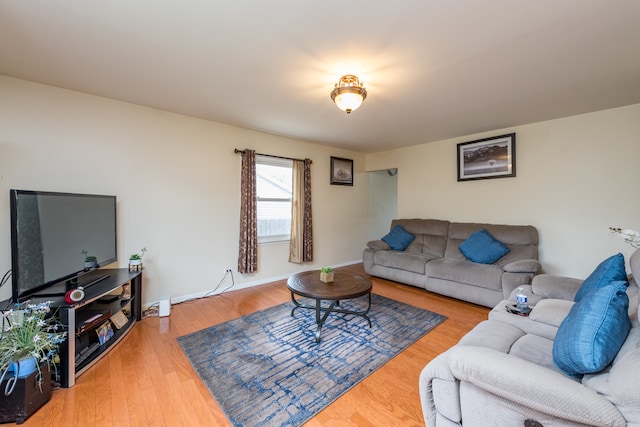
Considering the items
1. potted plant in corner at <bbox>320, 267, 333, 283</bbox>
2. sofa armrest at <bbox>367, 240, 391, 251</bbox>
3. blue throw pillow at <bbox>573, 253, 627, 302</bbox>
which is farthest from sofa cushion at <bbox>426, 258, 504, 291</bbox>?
potted plant in corner at <bbox>320, 267, 333, 283</bbox>

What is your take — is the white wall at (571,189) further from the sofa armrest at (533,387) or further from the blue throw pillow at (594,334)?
the sofa armrest at (533,387)

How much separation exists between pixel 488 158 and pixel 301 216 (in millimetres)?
3083

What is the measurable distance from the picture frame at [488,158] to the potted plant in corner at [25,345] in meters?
4.99

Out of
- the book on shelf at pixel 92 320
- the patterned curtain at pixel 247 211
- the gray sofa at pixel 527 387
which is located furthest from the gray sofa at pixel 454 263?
the book on shelf at pixel 92 320

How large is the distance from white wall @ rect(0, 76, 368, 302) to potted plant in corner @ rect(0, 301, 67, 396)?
1134mm

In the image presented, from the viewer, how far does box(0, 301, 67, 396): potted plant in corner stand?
150 cm

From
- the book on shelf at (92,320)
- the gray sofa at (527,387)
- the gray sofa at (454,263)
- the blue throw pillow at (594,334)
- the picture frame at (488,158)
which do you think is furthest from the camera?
the picture frame at (488,158)

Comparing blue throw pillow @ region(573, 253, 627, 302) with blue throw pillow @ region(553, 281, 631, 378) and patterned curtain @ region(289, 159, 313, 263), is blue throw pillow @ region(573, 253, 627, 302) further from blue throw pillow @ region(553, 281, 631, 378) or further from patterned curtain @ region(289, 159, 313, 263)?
patterned curtain @ region(289, 159, 313, 263)

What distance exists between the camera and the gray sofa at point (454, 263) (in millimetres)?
3016

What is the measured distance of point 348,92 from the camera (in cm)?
216

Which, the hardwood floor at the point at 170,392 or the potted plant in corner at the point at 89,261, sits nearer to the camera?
the hardwood floor at the point at 170,392

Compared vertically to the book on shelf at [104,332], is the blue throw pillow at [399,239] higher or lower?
higher

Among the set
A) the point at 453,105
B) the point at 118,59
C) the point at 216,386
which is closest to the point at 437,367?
the point at 216,386

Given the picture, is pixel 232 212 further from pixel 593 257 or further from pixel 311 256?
pixel 593 257
